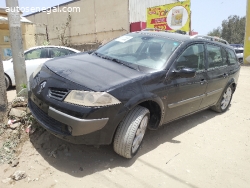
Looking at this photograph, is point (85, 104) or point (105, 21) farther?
point (105, 21)

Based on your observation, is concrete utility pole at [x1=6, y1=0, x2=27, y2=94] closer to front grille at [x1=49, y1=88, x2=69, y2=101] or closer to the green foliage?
front grille at [x1=49, y1=88, x2=69, y2=101]

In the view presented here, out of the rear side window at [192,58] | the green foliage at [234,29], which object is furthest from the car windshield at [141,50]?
the green foliage at [234,29]

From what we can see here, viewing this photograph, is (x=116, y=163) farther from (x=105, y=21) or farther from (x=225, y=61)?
(x=105, y=21)

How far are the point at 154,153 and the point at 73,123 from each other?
1.35 meters

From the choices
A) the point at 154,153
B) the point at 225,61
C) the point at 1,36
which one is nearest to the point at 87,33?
the point at 1,36

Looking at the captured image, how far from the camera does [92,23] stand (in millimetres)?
19625

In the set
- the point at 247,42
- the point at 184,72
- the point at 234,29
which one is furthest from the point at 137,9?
the point at 234,29

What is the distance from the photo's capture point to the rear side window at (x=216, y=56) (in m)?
3.99

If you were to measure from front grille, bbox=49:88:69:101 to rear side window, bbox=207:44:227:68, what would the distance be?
272 centimetres

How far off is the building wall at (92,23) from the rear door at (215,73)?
1308 cm

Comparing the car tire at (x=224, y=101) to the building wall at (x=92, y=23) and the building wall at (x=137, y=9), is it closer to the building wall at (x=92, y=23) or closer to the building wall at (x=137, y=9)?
the building wall at (x=92, y=23)

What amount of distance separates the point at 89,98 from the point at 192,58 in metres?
2.04

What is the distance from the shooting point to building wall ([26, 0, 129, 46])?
16984mm

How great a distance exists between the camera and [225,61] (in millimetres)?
4535
